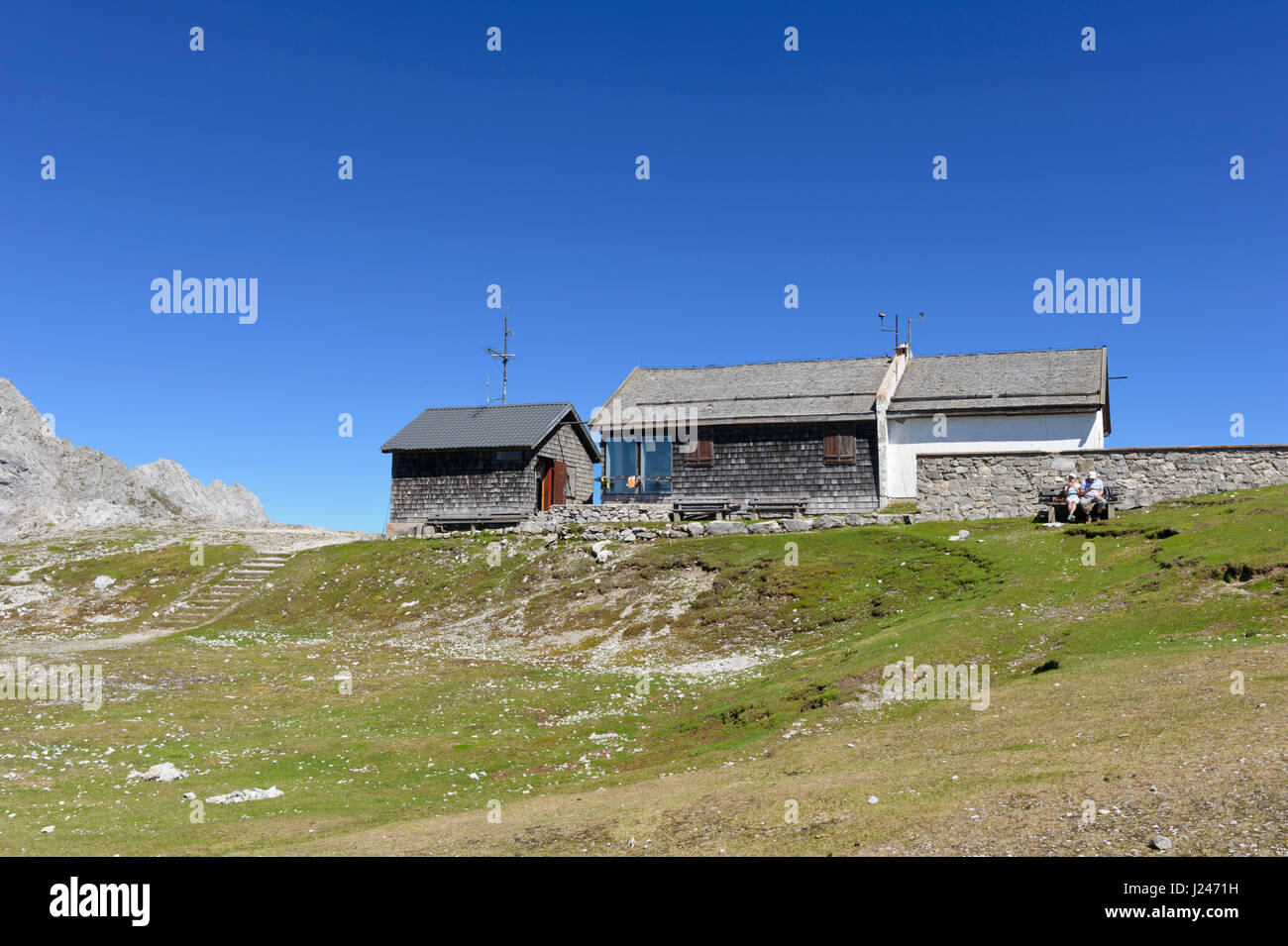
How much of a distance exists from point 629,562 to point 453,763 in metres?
20.6

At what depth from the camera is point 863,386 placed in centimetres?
5062

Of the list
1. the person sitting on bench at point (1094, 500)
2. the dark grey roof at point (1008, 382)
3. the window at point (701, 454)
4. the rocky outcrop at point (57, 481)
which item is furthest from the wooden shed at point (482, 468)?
the rocky outcrop at point (57, 481)

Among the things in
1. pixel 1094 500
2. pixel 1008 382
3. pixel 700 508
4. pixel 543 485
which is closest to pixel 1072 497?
pixel 1094 500

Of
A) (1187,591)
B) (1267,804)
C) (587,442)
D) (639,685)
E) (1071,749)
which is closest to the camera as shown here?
(1267,804)

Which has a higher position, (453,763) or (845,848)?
(845,848)

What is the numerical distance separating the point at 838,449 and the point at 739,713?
29.9 meters

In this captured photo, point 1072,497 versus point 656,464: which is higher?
point 656,464

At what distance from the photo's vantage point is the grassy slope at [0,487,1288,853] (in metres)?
11.3

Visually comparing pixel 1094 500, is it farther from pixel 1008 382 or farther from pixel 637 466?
pixel 637 466

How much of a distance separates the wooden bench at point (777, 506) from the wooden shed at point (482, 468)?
12.9 meters

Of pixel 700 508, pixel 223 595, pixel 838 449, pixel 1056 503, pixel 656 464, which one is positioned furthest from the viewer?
pixel 656 464
